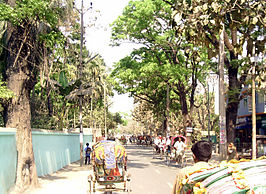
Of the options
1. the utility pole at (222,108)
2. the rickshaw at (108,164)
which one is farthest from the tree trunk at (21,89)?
the utility pole at (222,108)

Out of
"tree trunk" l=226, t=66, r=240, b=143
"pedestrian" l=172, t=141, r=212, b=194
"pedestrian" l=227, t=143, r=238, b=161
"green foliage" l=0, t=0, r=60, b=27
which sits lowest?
"pedestrian" l=227, t=143, r=238, b=161

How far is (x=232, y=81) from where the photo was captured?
63.6ft

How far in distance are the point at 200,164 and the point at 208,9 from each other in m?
7.73

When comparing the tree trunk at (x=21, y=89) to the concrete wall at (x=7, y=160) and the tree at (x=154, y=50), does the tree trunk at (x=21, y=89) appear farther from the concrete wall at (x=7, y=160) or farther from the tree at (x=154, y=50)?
the tree at (x=154, y=50)

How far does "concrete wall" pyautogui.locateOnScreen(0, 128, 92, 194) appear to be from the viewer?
11.4 m

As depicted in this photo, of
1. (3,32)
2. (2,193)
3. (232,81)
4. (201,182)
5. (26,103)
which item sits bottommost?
(2,193)

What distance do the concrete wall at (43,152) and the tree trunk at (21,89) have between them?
1.54ft

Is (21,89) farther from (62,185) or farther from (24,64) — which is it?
(62,185)

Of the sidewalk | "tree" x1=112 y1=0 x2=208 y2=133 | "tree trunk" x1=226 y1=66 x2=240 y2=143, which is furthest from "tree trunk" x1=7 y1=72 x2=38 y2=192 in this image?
"tree" x1=112 y1=0 x2=208 y2=133

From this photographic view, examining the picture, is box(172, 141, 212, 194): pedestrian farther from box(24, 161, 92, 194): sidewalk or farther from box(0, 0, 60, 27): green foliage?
box(0, 0, 60, 27): green foliage

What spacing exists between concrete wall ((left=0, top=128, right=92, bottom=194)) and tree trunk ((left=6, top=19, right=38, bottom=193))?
47cm

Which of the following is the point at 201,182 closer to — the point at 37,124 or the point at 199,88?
the point at 37,124

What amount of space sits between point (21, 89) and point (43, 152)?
192 inches

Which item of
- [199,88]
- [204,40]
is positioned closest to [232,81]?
[204,40]
